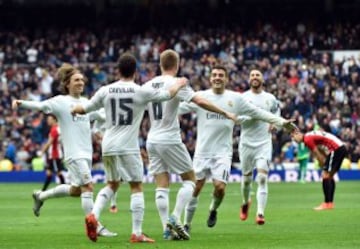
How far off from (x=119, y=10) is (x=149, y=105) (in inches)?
1686

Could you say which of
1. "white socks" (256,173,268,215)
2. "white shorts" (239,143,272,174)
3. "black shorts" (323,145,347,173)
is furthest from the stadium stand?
"white socks" (256,173,268,215)

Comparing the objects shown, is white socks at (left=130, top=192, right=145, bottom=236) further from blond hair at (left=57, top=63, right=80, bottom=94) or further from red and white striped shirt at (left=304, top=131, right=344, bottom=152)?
red and white striped shirt at (left=304, top=131, right=344, bottom=152)

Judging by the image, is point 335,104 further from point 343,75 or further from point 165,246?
point 165,246

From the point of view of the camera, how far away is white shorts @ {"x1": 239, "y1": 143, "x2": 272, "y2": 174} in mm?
21016

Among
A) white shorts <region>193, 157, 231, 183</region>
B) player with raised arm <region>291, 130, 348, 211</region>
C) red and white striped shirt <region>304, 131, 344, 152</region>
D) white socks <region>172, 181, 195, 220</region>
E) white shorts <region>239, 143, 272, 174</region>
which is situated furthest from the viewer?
red and white striped shirt <region>304, 131, 344, 152</region>

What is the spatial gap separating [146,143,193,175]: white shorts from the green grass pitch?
3.47 feet

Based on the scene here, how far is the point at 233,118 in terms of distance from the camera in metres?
15.9

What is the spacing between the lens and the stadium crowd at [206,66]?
1858 inches

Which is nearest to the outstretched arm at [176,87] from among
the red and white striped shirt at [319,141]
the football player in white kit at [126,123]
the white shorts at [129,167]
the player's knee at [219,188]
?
the football player in white kit at [126,123]

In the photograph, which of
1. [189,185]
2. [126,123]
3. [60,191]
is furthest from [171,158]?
[60,191]

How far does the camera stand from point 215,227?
18969 mm

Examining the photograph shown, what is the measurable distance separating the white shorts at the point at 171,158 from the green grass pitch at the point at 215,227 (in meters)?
1.06

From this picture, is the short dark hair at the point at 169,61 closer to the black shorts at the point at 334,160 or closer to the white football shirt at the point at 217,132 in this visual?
Answer: the white football shirt at the point at 217,132

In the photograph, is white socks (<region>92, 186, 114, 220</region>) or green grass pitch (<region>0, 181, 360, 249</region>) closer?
green grass pitch (<region>0, 181, 360, 249</region>)
